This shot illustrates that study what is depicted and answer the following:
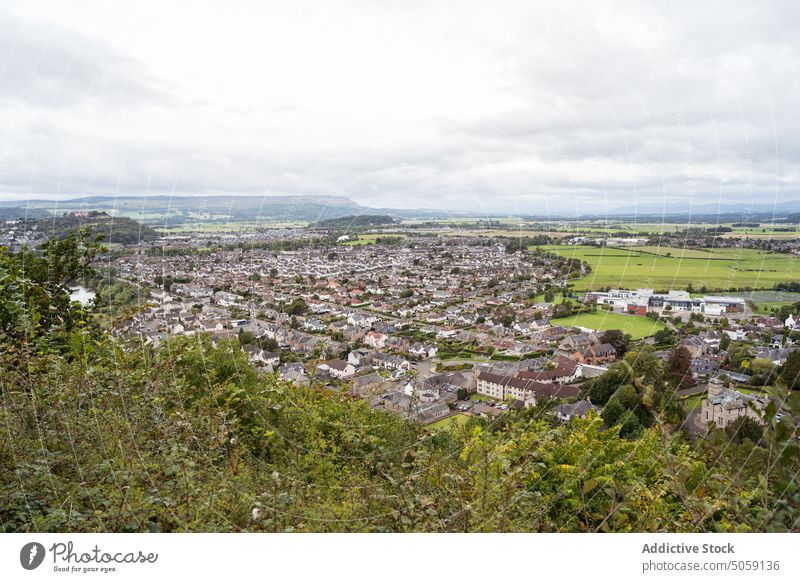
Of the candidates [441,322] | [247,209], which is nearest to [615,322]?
[441,322]

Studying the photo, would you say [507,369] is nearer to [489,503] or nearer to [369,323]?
[489,503]

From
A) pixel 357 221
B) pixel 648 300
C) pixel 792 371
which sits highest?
pixel 357 221

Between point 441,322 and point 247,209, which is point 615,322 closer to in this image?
point 441,322

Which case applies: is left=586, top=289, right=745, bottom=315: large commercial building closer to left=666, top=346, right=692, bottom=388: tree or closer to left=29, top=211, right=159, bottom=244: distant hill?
left=666, top=346, right=692, bottom=388: tree

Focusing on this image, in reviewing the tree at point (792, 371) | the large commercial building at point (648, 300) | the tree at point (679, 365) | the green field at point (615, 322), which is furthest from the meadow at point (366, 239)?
the tree at point (792, 371)

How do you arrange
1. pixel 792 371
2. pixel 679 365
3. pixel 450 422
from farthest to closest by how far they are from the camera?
pixel 450 422 → pixel 679 365 → pixel 792 371

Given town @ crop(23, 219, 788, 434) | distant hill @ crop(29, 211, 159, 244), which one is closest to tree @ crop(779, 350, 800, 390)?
town @ crop(23, 219, 788, 434)
